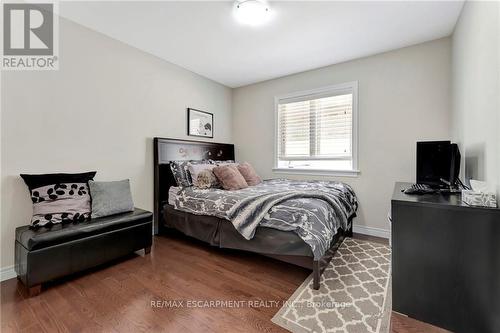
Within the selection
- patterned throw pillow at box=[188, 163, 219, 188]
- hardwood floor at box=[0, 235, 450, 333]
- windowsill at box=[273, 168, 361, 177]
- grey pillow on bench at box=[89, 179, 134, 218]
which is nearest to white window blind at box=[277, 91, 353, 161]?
windowsill at box=[273, 168, 361, 177]

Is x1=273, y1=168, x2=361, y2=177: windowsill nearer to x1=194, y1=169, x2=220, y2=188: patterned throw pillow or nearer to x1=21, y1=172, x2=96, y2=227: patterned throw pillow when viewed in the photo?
x1=194, y1=169, x2=220, y2=188: patterned throw pillow

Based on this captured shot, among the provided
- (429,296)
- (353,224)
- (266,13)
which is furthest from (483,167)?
(266,13)

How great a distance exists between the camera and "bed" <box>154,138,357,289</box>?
6.59 ft

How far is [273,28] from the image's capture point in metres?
2.50

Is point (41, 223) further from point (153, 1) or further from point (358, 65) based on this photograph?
point (358, 65)

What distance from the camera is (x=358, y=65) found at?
3.24 meters

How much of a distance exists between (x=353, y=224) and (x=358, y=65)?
2.29 m

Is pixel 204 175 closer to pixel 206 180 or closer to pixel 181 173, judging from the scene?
pixel 206 180

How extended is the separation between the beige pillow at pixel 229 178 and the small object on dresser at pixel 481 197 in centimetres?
216

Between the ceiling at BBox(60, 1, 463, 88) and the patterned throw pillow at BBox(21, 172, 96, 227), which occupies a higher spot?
the ceiling at BBox(60, 1, 463, 88)

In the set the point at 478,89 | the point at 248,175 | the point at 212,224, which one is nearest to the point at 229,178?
the point at 248,175

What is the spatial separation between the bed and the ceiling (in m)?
1.33

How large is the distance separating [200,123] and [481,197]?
11.5ft

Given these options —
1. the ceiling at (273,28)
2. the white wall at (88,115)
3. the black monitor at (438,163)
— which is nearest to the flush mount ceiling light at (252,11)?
the ceiling at (273,28)
